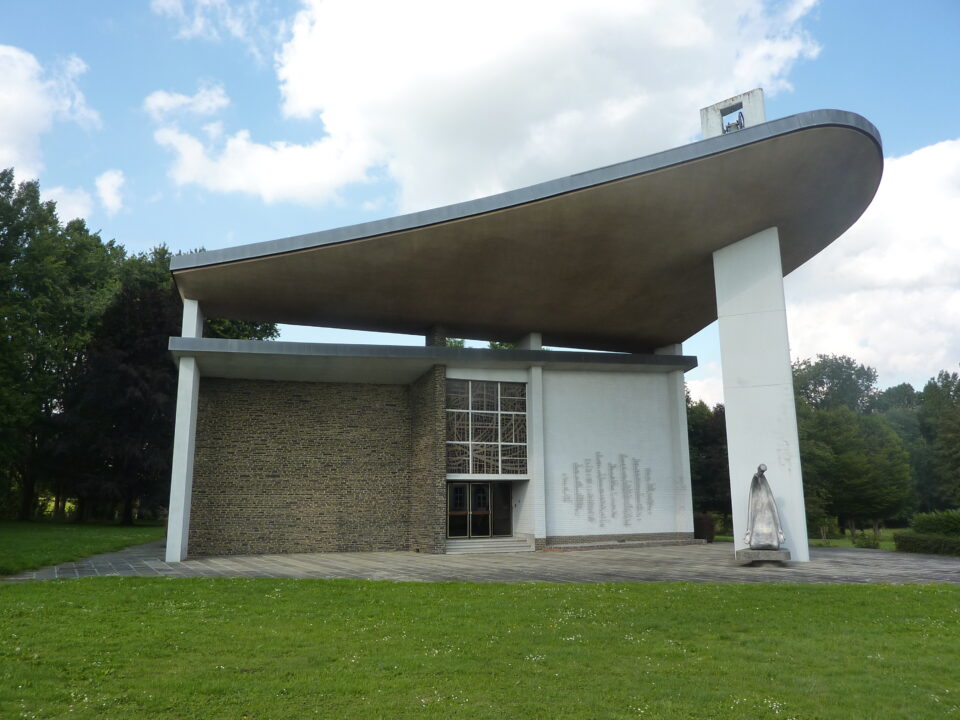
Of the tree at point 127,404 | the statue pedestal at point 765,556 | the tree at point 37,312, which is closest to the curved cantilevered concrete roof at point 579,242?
the statue pedestal at point 765,556

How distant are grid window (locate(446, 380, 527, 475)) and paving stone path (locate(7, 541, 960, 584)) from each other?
8.60 ft

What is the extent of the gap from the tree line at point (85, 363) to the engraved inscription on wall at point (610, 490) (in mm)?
18439

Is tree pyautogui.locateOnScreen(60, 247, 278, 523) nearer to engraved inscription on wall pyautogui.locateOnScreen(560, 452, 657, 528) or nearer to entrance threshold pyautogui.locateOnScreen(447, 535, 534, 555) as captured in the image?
entrance threshold pyautogui.locateOnScreen(447, 535, 534, 555)

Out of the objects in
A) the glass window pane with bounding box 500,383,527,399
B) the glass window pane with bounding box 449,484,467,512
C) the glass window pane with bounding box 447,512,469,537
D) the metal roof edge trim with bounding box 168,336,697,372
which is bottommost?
the glass window pane with bounding box 447,512,469,537

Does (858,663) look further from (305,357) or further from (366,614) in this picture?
(305,357)

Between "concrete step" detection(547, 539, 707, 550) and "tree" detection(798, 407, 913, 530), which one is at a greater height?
"tree" detection(798, 407, 913, 530)

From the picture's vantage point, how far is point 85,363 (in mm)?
31281

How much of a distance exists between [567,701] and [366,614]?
11.6 feet

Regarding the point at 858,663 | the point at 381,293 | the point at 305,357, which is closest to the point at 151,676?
the point at 858,663

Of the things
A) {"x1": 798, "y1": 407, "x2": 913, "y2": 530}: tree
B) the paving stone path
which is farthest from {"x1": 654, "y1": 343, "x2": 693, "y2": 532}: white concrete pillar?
{"x1": 798, "y1": 407, "x2": 913, "y2": 530}: tree

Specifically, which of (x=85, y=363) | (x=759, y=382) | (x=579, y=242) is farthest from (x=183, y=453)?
(x=85, y=363)

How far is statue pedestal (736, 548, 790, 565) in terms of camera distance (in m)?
12.8

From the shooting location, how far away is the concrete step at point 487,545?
17.7 meters

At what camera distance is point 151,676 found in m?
5.30
